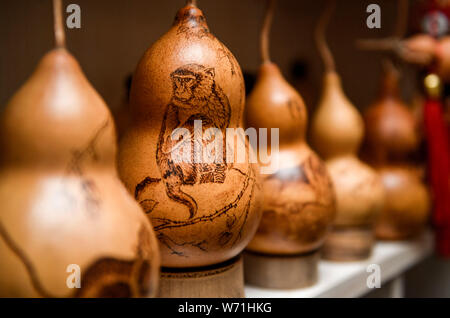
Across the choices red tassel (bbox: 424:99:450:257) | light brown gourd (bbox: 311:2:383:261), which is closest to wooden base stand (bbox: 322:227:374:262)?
light brown gourd (bbox: 311:2:383:261)

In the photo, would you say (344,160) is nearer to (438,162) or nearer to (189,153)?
(438,162)

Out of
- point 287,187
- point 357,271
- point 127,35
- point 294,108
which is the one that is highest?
point 127,35

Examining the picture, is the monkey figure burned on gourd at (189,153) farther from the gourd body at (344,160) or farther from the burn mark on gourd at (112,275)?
the gourd body at (344,160)

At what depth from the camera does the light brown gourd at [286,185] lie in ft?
1.92

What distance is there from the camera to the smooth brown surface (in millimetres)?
312

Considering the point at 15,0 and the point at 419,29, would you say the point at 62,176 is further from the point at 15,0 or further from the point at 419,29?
the point at 419,29

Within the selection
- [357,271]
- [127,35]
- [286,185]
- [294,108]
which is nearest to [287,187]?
[286,185]

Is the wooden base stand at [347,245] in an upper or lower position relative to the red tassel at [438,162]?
lower

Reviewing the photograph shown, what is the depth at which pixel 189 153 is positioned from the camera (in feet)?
1.44

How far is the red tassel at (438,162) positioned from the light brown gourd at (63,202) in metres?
0.70

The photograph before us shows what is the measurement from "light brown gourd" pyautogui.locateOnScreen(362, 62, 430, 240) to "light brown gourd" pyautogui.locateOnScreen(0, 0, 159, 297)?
0.59m

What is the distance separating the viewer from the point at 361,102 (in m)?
1.11

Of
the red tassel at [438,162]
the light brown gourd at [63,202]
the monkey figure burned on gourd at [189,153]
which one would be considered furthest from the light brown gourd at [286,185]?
the red tassel at [438,162]
